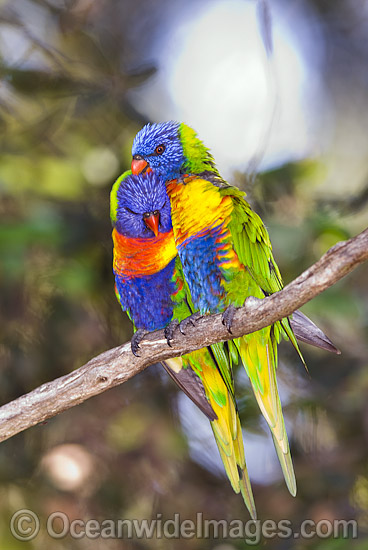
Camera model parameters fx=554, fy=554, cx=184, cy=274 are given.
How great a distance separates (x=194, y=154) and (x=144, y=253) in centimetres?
36

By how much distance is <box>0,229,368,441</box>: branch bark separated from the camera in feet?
3.51

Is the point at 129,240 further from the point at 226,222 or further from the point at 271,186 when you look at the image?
the point at 271,186

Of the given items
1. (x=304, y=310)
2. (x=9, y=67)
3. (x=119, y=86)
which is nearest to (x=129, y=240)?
(x=304, y=310)

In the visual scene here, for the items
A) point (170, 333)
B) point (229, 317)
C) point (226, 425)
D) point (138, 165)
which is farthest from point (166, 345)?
point (138, 165)

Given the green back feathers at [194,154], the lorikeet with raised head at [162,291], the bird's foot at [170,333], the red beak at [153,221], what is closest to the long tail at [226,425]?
the lorikeet with raised head at [162,291]

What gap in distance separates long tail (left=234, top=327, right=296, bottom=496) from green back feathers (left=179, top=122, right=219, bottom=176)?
1.46ft

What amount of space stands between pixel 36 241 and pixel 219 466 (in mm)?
1481

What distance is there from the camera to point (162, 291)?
175 cm

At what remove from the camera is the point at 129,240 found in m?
1.60

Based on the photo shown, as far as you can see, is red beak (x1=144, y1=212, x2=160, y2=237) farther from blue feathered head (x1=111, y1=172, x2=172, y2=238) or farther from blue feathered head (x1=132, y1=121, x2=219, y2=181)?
blue feathered head (x1=132, y1=121, x2=219, y2=181)

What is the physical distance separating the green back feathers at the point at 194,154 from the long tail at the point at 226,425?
531 mm

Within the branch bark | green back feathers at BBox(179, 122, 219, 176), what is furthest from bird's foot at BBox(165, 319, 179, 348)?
green back feathers at BBox(179, 122, 219, 176)

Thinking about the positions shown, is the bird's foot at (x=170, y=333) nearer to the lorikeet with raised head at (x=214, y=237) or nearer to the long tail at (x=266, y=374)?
the lorikeet with raised head at (x=214, y=237)

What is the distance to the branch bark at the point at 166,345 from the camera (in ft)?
3.51
